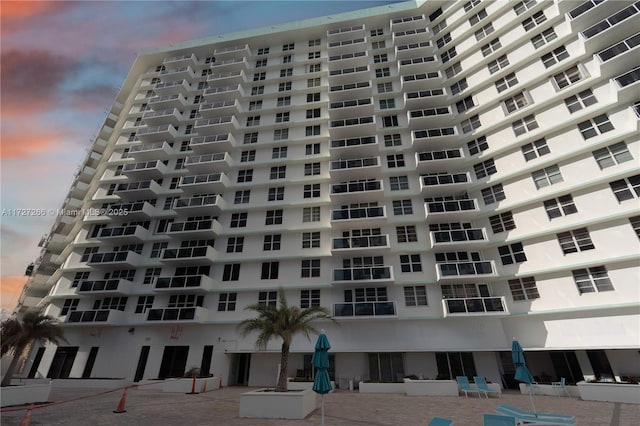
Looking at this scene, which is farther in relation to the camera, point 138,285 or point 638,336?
point 138,285

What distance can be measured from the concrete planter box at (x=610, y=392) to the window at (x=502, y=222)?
40.5ft

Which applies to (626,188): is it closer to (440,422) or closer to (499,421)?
(499,421)

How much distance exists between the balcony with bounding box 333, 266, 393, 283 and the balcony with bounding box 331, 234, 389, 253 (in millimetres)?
1757

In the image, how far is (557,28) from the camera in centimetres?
2812

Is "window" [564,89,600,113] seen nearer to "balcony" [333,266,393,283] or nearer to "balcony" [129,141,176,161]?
"balcony" [333,266,393,283]

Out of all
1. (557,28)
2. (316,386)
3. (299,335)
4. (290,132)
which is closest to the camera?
(316,386)

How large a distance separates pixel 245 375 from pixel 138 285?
48.0 feet

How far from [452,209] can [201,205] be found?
25.7 meters

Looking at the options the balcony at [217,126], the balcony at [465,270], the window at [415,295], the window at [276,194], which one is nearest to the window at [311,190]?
the window at [276,194]

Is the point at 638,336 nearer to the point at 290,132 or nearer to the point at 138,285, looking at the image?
the point at 290,132

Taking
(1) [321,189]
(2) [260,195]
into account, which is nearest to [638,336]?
(1) [321,189]

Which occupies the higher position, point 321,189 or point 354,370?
point 321,189

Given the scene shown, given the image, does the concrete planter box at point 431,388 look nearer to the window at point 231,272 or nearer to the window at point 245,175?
the window at point 231,272

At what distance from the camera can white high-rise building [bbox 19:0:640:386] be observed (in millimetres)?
22797
